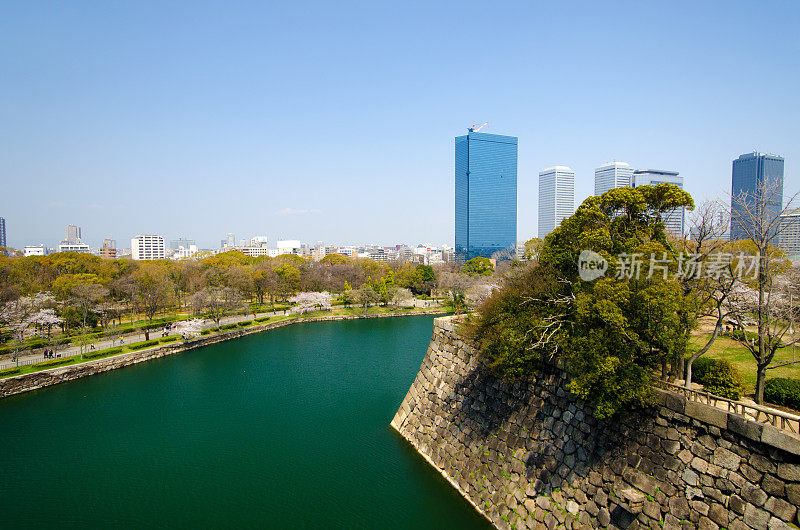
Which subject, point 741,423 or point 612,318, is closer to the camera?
point 741,423

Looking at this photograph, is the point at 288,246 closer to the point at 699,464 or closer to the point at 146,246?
the point at 146,246

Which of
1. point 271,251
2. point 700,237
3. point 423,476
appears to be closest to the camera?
point 700,237

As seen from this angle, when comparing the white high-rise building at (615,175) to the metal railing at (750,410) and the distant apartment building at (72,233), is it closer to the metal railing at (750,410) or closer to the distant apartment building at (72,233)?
the metal railing at (750,410)

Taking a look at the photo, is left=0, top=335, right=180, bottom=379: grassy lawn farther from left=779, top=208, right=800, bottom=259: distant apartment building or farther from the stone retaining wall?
left=779, top=208, right=800, bottom=259: distant apartment building

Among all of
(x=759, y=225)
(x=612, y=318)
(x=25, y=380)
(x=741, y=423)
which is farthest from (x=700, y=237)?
(x=25, y=380)

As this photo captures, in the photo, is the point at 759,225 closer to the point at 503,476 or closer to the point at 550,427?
the point at 550,427

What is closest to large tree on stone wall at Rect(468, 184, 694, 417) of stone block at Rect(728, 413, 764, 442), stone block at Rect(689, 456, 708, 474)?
stone block at Rect(689, 456, 708, 474)
